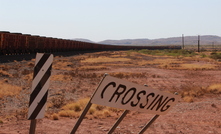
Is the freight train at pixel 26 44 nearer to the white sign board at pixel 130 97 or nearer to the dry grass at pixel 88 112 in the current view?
the dry grass at pixel 88 112

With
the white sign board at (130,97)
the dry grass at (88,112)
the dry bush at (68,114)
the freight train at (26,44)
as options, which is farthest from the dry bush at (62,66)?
the white sign board at (130,97)

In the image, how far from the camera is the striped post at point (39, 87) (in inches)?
170

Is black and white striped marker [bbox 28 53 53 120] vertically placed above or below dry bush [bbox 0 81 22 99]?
above

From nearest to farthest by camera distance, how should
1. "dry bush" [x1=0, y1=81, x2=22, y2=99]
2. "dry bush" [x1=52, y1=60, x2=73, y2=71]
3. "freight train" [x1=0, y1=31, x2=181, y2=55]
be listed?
1. "dry bush" [x1=0, y1=81, x2=22, y2=99]
2. "dry bush" [x1=52, y1=60, x2=73, y2=71]
3. "freight train" [x1=0, y1=31, x2=181, y2=55]

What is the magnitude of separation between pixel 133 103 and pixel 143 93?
229 mm

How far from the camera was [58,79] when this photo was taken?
2125 cm

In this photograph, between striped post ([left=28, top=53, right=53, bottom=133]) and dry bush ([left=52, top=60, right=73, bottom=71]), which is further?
dry bush ([left=52, top=60, right=73, bottom=71])

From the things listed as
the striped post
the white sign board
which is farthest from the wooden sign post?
the striped post

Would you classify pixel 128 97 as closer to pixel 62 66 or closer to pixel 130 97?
pixel 130 97

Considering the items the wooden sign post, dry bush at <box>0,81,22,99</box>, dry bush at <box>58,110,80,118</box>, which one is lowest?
dry bush at <box>58,110,80,118</box>

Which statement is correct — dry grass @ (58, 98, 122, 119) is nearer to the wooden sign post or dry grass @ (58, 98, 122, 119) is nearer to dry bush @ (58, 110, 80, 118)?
dry bush @ (58, 110, 80, 118)

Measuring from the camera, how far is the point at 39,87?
4.36 meters

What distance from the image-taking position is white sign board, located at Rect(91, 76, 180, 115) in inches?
150

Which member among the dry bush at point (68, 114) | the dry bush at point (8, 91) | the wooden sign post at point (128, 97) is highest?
the wooden sign post at point (128, 97)
